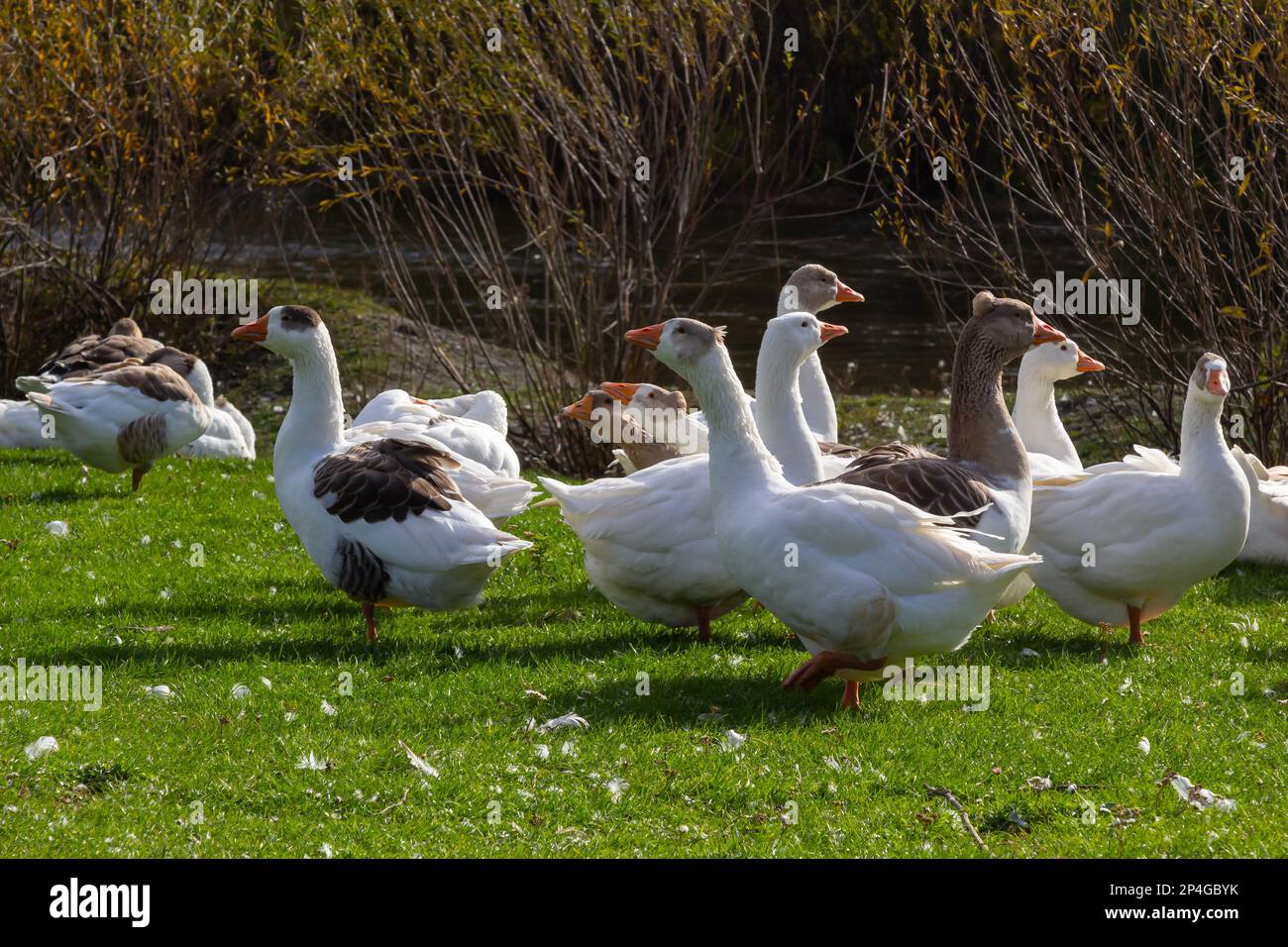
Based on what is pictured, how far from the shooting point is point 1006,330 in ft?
23.8

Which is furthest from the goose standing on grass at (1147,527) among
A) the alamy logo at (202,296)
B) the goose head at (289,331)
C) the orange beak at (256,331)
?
the alamy logo at (202,296)

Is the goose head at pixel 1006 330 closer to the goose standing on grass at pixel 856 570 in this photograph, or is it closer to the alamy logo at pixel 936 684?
the goose standing on grass at pixel 856 570

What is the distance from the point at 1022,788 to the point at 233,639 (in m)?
4.11

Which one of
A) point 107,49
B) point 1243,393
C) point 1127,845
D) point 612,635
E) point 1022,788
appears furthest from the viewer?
point 107,49

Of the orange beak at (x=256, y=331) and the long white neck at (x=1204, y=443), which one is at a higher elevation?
the orange beak at (x=256, y=331)

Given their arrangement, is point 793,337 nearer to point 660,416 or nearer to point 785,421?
point 785,421

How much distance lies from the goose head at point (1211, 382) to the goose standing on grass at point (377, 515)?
371cm

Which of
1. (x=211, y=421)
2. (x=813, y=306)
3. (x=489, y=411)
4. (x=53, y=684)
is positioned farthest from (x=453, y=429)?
(x=53, y=684)

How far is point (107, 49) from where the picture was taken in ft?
49.1

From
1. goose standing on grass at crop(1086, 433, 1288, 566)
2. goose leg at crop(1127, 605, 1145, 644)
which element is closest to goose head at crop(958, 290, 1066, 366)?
goose leg at crop(1127, 605, 1145, 644)

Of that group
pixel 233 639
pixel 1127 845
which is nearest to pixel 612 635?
pixel 233 639

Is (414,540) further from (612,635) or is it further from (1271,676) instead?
(1271,676)

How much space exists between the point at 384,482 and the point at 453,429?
2634mm

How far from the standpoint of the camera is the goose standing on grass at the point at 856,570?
6082mm
